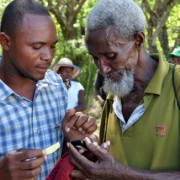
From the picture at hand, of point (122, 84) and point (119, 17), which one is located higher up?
point (119, 17)

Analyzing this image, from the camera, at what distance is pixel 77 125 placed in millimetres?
2389

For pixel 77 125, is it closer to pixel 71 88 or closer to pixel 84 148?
pixel 84 148

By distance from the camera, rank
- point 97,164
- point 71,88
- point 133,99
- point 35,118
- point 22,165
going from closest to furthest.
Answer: point 22,165 < point 97,164 < point 35,118 < point 133,99 < point 71,88

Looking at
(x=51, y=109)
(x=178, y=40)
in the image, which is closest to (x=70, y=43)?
(x=178, y=40)

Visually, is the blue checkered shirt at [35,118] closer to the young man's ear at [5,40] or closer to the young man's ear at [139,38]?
the young man's ear at [5,40]

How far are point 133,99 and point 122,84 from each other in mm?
206

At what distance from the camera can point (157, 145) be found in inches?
93.5

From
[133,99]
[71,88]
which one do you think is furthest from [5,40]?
[71,88]

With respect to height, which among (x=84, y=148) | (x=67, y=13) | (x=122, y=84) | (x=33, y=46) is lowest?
(x=67, y=13)

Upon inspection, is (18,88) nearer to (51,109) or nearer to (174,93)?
(51,109)

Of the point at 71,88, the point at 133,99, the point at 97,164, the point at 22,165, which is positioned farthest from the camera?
the point at 71,88

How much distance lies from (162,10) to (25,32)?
5789 millimetres

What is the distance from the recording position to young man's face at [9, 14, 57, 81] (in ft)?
7.80

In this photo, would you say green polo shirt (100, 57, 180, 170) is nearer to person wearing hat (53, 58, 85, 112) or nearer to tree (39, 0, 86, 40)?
person wearing hat (53, 58, 85, 112)
